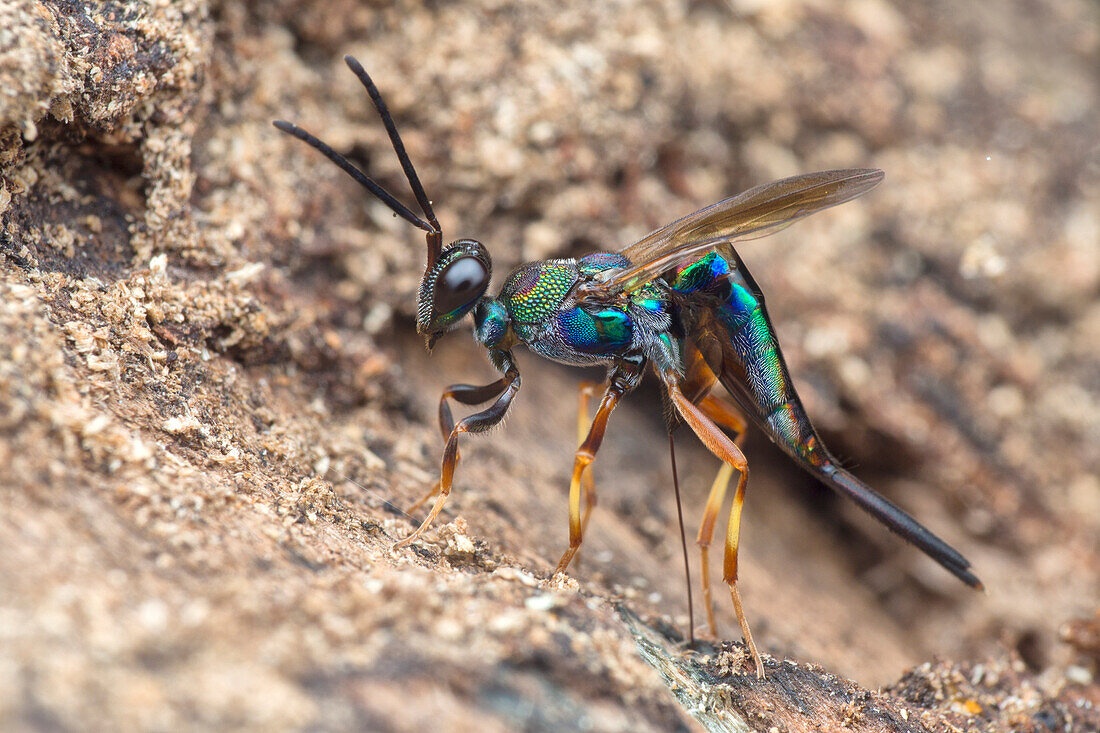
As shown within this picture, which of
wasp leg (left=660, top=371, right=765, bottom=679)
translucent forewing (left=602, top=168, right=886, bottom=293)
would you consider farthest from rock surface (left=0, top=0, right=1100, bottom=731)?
translucent forewing (left=602, top=168, right=886, bottom=293)

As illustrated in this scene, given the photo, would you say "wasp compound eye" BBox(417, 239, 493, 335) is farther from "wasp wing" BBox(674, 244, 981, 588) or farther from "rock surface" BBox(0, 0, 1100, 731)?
"wasp wing" BBox(674, 244, 981, 588)

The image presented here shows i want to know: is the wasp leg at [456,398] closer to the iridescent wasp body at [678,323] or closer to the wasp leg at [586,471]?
the iridescent wasp body at [678,323]

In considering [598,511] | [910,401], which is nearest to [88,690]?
[598,511]

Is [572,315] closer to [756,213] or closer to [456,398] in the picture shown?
[456,398]

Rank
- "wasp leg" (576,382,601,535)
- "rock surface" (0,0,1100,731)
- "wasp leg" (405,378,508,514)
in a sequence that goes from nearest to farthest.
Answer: "rock surface" (0,0,1100,731), "wasp leg" (405,378,508,514), "wasp leg" (576,382,601,535)

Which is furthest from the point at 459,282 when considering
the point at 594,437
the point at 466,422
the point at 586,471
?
the point at 586,471

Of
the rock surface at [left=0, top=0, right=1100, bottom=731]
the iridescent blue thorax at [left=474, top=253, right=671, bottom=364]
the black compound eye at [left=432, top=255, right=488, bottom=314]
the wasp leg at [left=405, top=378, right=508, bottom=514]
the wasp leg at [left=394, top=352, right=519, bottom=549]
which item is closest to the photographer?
the rock surface at [left=0, top=0, right=1100, bottom=731]
